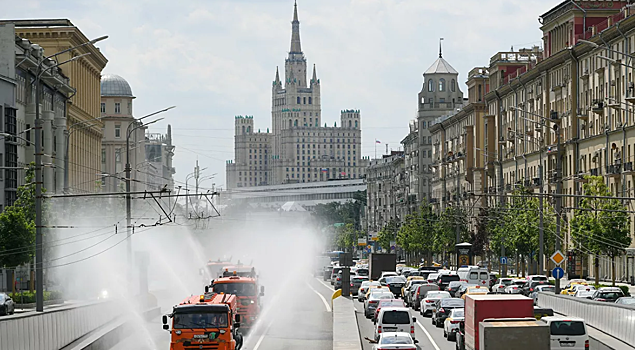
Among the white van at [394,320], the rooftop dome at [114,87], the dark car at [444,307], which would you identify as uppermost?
the rooftop dome at [114,87]

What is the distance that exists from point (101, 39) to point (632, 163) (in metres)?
49.7

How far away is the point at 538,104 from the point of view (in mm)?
104062

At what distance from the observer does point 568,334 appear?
32.2 m

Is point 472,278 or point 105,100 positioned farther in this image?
point 105,100

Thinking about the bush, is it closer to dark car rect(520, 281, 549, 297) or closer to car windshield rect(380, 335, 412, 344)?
dark car rect(520, 281, 549, 297)

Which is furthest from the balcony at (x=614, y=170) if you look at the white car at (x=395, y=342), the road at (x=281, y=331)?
the white car at (x=395, y=342)

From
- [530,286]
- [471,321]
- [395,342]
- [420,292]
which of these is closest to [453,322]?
[471,321]

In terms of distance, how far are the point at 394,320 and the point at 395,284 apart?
34215 mm

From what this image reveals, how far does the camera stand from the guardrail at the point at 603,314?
3531 cm

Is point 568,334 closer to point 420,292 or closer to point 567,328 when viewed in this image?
point 567,328

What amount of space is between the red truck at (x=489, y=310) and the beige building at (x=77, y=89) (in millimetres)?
70801

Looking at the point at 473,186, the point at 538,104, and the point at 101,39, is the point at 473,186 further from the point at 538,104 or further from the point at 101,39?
the point at 101,39

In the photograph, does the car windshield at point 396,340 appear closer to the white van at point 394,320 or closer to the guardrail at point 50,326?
the white van at point 394,320

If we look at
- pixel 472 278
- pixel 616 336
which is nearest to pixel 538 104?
pixel 472 278
